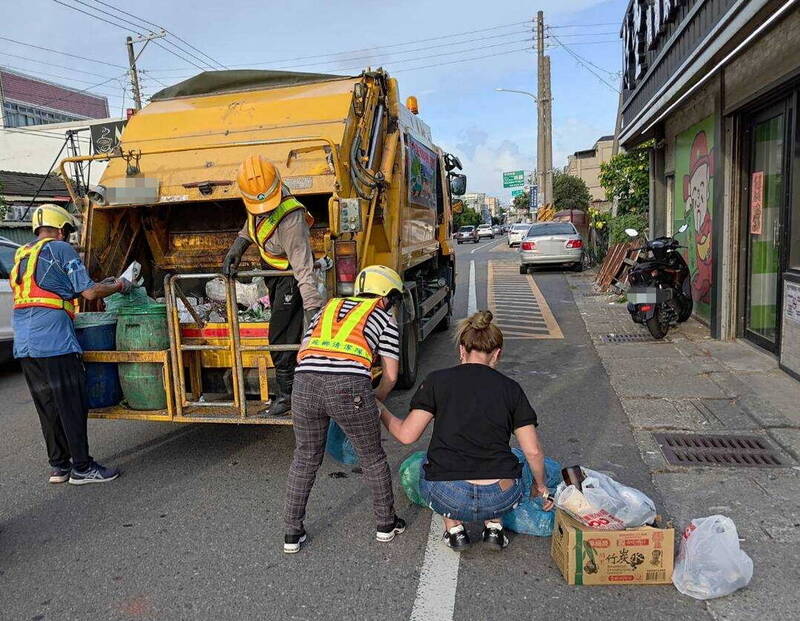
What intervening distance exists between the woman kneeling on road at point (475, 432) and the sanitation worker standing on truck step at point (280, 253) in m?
1.28

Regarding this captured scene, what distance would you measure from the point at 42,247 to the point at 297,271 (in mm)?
1596

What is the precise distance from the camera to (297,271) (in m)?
4.20

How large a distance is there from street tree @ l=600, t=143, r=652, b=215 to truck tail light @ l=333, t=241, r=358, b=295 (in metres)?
11.7

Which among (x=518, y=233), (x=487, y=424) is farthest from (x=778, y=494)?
(x=518, y=233)

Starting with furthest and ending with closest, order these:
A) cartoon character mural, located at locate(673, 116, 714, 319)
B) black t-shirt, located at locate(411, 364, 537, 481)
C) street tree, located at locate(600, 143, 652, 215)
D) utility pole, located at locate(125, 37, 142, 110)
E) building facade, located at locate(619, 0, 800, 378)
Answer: utility pole, located at locate(125, 37, 142, 110) < street tree, located at locate(600, 143, 652, 215) < cartoon character mural, located at locate(673, 116, 714, 319) < building facade, located at locate(619, 0, 800, 378) < black t-shirt, located at locate(411, 364, 537, 481)

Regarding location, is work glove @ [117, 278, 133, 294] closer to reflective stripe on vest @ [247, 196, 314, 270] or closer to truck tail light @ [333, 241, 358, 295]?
reflective stripe on vest @ [247, 196, 314, 270]

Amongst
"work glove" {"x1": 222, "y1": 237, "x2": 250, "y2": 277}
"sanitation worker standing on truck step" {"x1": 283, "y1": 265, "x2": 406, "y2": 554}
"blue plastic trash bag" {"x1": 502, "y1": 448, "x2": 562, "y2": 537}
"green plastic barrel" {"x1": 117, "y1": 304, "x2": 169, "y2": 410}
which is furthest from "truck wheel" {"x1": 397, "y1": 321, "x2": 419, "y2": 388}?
"blue plastic trash bag" {"x1": 502, "y1": 448, "x2": 562, "y2": 537}

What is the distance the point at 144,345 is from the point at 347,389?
1844mm

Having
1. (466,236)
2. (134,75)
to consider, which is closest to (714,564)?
(134,75)

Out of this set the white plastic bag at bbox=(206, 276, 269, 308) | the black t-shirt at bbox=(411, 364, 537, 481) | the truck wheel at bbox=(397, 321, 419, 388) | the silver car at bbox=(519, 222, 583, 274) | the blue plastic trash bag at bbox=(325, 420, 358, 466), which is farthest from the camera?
the silver car at bbox=(519, 222, 583, 274)

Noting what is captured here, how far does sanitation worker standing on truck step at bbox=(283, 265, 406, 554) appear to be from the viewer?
3.21 m

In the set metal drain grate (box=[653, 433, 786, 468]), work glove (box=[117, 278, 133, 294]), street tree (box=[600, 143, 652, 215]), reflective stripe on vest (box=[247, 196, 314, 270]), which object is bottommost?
metal drain grate (box=[653, 433, 786, 468])

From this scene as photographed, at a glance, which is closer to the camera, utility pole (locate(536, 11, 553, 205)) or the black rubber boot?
the black rubber boot

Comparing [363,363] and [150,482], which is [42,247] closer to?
[150,482]
